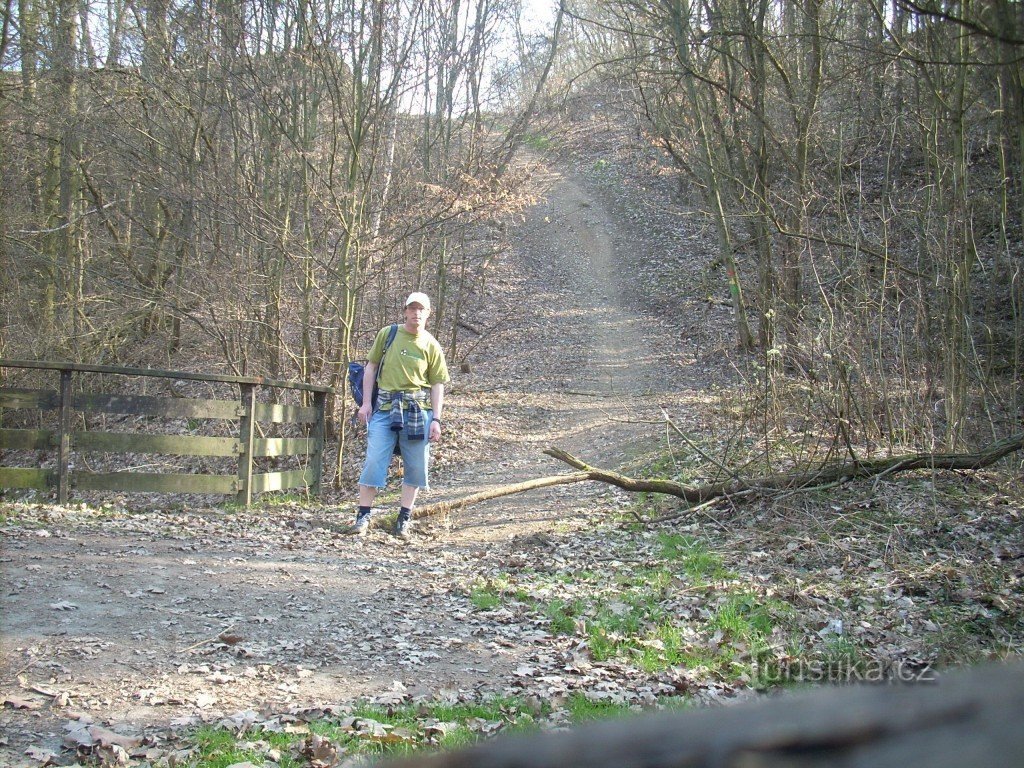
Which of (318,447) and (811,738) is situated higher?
(811,738)

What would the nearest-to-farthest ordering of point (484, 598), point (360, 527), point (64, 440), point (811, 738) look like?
1. point (811, 738)
2. point (484, 598)
3. point (360, 527)
4. point (64, 440)

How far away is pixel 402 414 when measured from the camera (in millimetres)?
7953

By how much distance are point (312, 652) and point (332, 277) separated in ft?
26.3

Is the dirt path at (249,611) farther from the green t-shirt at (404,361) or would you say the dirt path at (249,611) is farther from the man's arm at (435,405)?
the green t-shirt at (404,361)

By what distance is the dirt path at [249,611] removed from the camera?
4008 millimetres

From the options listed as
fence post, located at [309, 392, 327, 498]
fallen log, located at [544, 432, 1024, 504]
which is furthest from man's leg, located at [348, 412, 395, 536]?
fence post, located at [309, 392, 327, 498]

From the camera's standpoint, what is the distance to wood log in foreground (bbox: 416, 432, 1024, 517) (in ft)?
24.4

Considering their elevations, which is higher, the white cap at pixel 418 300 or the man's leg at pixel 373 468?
the white cap at pixel 418 300

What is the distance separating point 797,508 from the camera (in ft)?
24.7

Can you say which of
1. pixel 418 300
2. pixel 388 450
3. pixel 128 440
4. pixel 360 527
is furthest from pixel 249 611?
pixel 128 440

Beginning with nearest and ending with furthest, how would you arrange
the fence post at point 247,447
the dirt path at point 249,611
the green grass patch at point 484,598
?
the dirt path at point 249,611 < the green grass patch at point 484,598 < the fence post at point 247,447

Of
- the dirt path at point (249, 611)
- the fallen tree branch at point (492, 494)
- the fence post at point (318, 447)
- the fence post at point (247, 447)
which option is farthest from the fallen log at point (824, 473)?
the fence post at point (318, 447)

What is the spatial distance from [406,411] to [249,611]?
3012 mm

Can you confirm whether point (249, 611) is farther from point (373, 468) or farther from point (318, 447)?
point (318, 447)
